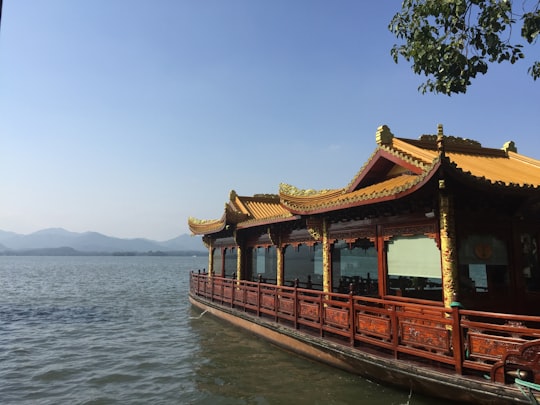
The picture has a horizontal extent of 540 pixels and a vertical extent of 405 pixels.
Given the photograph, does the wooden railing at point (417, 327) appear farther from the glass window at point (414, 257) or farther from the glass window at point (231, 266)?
the glass window at point (231, 266)

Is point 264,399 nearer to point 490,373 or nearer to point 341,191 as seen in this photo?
point 490,373

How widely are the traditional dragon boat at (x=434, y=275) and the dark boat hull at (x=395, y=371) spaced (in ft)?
0.05

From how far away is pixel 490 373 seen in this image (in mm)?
5043

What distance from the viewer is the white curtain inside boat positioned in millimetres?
6773

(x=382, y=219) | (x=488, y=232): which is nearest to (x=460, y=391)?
(x=488, y=232)

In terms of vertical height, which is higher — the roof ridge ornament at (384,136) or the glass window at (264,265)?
the roof ridge ornament at (384,136)

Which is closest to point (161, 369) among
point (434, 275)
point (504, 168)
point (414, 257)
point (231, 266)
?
point (414, 257)

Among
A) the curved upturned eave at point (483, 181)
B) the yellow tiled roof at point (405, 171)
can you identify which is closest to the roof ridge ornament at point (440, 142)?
the yellow tiled roof at point (405, 171)

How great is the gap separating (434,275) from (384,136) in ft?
10.2

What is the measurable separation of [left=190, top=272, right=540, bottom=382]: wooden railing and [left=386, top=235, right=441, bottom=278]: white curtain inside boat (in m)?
0.50

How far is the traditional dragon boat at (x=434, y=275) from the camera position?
5227 mm

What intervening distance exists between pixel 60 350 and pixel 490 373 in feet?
33.0

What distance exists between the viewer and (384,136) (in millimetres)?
8547

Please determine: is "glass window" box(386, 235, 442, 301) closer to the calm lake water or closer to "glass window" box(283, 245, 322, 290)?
the calm lake water
